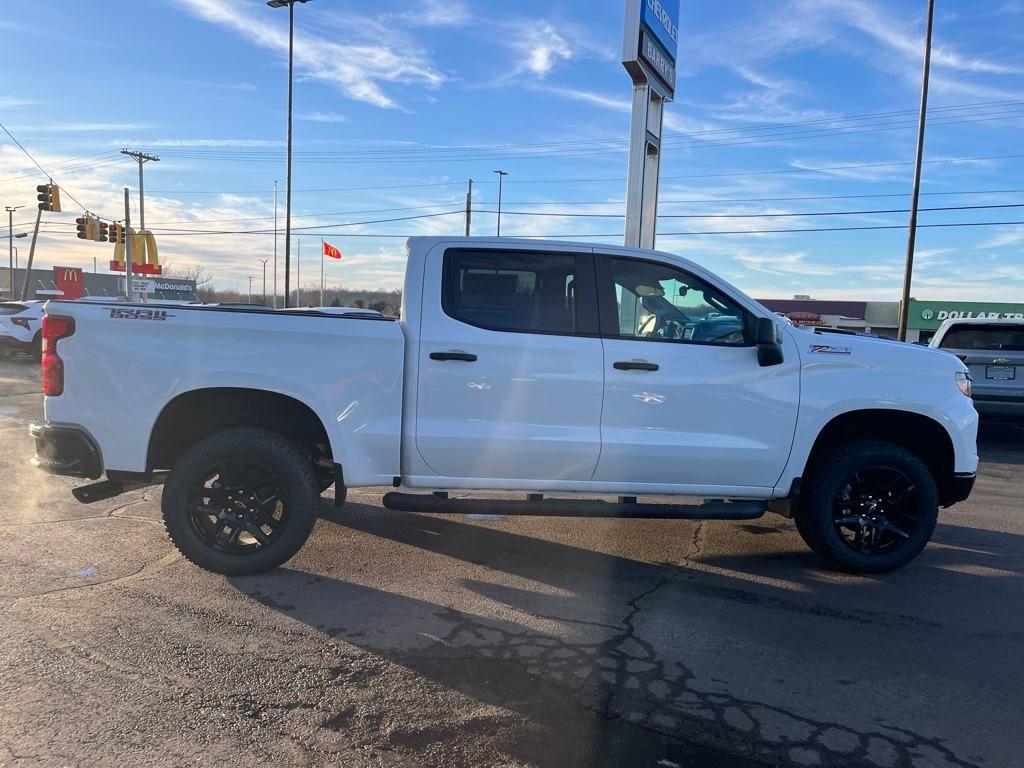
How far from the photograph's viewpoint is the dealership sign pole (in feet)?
34.7

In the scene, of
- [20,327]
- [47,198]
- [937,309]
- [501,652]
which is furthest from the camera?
[937,309]

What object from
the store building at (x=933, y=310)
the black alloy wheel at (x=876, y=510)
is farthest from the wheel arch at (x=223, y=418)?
the store building at (x=933, y=310)

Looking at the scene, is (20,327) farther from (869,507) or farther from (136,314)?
(869,507)

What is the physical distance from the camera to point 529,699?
129 inches

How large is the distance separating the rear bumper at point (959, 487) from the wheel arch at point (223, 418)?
13.6ft

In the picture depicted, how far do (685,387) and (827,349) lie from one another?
1.00m

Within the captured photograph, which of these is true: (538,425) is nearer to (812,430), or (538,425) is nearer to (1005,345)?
(812,430)

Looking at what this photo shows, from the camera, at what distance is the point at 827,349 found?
15.9ft

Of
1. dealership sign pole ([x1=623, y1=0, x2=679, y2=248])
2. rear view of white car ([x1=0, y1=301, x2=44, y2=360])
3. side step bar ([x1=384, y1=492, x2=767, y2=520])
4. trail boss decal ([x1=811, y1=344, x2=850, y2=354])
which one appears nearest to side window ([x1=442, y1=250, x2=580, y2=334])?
side step bar ([x1=384, y1=492, x2=767, y2=520])

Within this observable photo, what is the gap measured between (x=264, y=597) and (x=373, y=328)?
1.70 metres

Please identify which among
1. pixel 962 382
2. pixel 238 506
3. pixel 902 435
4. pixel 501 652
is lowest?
pixel 501 652

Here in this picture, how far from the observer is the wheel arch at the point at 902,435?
504 centimetres

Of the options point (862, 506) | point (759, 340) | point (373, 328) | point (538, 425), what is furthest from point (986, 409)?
point (373, 328)

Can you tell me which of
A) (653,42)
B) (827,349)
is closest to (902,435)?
(827,349)
